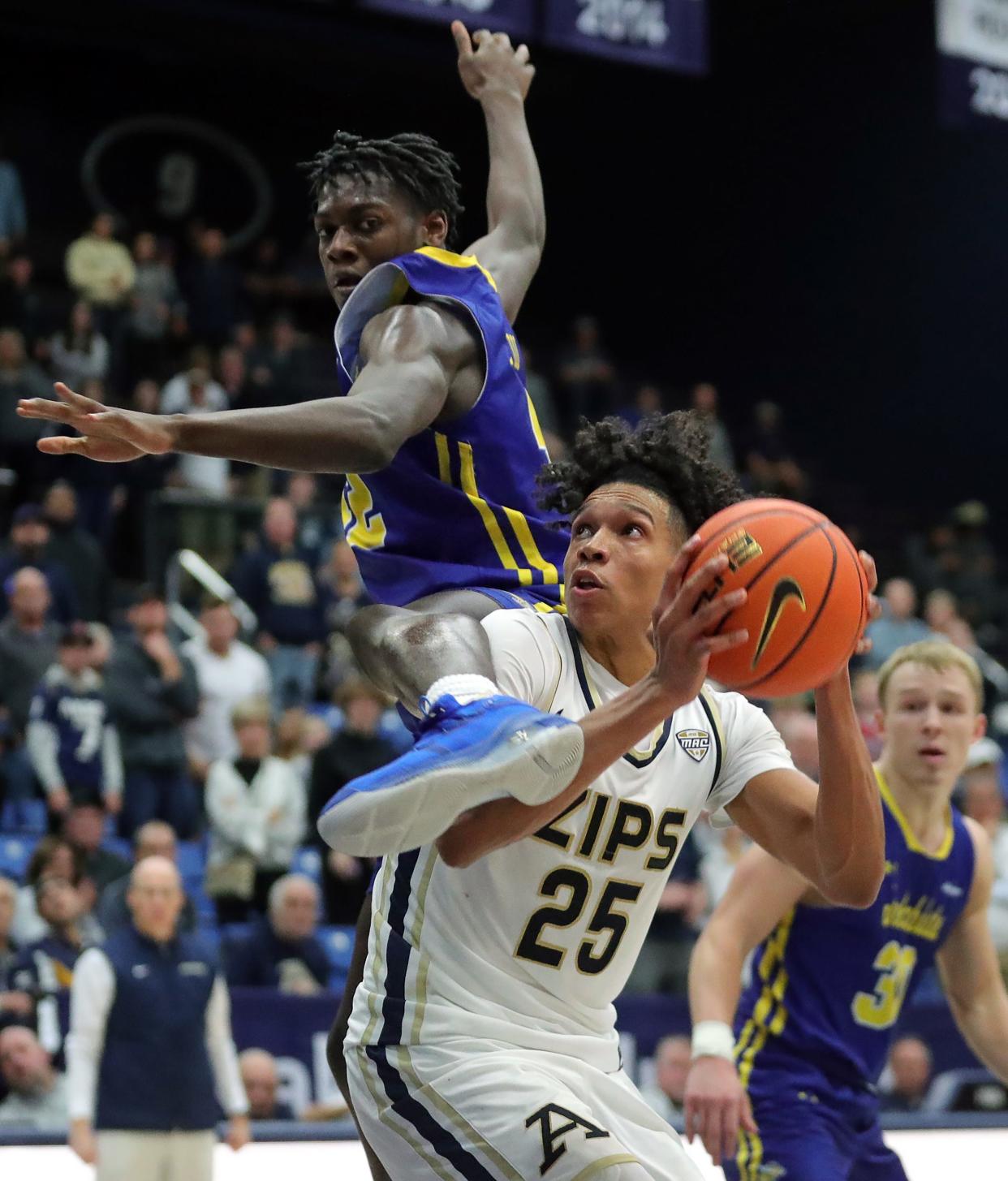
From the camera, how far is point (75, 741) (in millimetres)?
9195

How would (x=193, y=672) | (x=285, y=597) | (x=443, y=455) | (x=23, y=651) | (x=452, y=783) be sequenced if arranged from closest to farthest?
(x=452, y=783) → (x=443, y=455) → (x=193, y=672) → (x=23, y=651) → (x=285, y=597)

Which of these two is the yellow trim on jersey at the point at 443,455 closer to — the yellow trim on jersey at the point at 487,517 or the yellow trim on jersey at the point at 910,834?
the yellow trim on jersey at the point at 487,517

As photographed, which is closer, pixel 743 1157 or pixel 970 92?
pixel 743 1157

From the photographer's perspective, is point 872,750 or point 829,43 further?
point 829,43

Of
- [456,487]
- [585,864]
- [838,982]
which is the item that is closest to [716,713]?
[585,864]

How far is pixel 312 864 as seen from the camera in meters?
9.31

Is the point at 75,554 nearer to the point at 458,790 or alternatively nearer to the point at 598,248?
the point at 458,790

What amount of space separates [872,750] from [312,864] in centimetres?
310

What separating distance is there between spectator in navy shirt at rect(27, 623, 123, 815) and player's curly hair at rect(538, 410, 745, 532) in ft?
20.1

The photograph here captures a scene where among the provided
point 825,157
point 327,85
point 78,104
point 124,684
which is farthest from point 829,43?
point 124,684

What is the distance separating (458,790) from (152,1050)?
4.05m

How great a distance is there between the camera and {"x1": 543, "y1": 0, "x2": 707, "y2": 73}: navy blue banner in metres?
11.0

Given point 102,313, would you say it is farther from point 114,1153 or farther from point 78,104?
point 114,1153

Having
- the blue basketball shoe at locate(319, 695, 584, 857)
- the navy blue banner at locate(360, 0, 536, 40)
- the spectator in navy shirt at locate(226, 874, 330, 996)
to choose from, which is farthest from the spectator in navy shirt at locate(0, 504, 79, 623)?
the blue basketball shoe at locate(319, 695, 584, 857)
